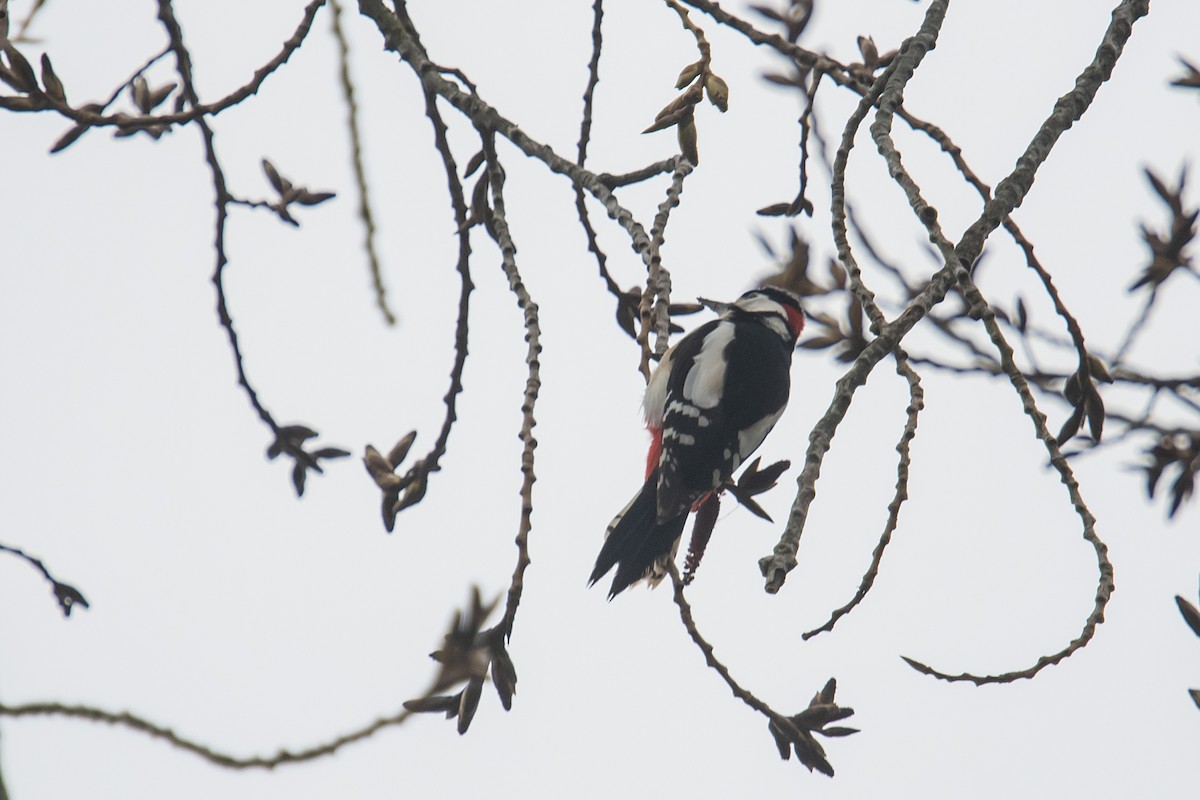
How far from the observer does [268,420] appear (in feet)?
7.30

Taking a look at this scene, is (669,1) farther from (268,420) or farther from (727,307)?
(727,307)

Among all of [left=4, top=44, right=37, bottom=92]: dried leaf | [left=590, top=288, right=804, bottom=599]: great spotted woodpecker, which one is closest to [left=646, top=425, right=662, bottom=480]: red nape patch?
[left=590, top=288, right=804, bottom=599]: great spotted woodpecker

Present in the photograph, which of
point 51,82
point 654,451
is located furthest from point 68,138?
point 654,451

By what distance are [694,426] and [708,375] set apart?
0.27 meters

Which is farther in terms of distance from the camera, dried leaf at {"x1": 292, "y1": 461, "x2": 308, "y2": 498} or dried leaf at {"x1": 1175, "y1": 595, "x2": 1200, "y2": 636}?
dried leaf at {"x1": 292, "y1": 461, "x2": 308, "y2": 498}

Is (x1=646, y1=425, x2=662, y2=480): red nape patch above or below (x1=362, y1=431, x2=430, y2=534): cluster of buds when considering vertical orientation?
above

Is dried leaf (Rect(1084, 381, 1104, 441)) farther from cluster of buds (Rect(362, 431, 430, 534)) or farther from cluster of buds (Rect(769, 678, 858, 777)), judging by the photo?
cluster of buds (Rect(362, 431, 430, 534))

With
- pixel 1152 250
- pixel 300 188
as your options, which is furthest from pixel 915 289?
pixel 300 188

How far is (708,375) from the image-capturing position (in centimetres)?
362

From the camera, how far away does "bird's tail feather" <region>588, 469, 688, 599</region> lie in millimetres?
3123

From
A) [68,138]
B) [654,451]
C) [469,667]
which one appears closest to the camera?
[469,667]

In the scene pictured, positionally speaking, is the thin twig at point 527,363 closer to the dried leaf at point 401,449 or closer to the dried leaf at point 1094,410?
the dried leaf at point 401,449

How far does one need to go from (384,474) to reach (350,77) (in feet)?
2.27

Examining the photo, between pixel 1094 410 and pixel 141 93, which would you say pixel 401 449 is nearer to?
pixel 141 93
